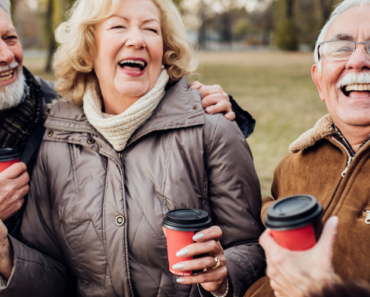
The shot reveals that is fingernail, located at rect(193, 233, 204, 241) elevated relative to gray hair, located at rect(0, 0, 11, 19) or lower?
lower

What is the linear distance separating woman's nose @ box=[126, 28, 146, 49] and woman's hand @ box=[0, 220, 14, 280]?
4.14 feet

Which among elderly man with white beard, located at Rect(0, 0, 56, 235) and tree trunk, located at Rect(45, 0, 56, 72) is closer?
elderly man with white beard, located at Rect(0, 0, 56, 235)

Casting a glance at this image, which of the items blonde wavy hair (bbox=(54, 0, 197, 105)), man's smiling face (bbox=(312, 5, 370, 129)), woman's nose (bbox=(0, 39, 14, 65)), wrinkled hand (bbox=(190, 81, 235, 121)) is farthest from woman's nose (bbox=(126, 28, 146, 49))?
man's smiling face (bbox=(312, 5, 370, 129))

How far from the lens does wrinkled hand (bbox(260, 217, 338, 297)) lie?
136 centimetres

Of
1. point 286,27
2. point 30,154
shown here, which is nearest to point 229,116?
point 30,154

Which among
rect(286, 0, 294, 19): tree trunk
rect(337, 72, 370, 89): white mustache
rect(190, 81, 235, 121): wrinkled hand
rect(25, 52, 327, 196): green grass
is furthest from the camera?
rect(286, 0, 294, 19): tree trunk

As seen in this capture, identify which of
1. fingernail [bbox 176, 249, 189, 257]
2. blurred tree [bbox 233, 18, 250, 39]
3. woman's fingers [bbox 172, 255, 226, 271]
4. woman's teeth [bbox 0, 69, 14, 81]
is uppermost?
woman's teeth [bbox 0, 69, 14, 81]

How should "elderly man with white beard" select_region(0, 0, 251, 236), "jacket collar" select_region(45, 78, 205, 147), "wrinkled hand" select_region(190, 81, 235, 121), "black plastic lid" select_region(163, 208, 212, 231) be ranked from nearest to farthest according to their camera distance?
"black plastic lid" select_region(163, 208, 212, 231) → "jacket collar" select_region(45, 78, 205, 147) → "wrinkled hand" select_region(190, 81, 235, 121) → "elderly man with white beard" select_region(0, 0, 251, 236)

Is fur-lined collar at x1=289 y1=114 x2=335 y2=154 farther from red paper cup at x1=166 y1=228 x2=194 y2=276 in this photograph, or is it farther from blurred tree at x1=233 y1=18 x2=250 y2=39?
blurred tree at x1=233 y1=18 x2=250 y2=39

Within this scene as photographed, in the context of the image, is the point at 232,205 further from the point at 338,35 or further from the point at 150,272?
the point at 338,35

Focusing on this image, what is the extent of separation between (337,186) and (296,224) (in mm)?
722

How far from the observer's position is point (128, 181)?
7.53ft

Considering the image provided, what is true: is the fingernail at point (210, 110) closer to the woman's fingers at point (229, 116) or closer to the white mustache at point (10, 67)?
the woman's fingers at point (229, 116)

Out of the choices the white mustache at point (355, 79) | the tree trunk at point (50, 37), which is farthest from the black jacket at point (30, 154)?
the tree trunk at point (50, 37)
